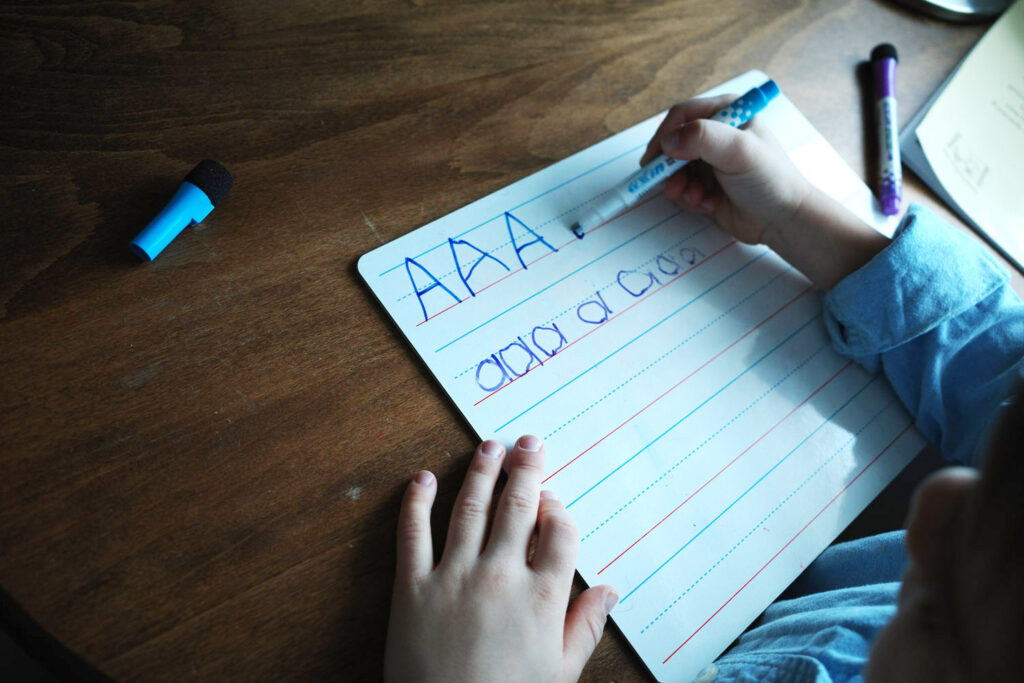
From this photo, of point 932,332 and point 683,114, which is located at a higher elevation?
point 683,114

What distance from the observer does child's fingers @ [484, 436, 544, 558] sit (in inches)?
15.5

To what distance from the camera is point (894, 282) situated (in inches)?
21.6

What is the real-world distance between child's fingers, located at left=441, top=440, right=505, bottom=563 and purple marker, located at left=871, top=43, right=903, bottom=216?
498 mm

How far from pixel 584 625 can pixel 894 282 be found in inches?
15.7

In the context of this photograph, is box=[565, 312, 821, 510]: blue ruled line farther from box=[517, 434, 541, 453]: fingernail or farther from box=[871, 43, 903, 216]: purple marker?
box=[871, 43, 903, 216]: purple marker

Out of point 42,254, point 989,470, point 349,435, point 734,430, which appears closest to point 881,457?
point 734,430

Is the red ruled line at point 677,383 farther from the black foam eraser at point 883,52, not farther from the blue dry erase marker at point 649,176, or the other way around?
the black foam eraser at point 883,52

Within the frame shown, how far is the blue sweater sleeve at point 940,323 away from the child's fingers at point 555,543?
317mm

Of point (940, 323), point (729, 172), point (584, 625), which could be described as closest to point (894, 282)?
point (940, 323)

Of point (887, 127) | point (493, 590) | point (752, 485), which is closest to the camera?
point (493, 590)

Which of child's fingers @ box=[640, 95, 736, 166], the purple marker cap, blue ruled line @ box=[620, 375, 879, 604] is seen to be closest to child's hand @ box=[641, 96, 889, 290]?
→ child's fingers @ box=[640, 95, 736, 166]

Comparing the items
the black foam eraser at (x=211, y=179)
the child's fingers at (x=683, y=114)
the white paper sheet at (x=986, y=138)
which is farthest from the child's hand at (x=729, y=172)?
the black foam eraser at (x=211, y=179)

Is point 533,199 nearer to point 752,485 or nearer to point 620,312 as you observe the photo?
point 620,312

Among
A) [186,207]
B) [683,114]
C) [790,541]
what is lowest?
[790,541]
